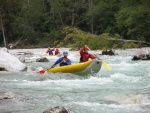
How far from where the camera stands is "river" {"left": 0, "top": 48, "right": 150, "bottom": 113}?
620cm

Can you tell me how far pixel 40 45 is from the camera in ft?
131

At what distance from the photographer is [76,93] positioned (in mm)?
Answer: 7750

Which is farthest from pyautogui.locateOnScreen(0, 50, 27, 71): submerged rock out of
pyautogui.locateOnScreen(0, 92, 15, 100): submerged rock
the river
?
pyautogui.locateOnScreen(0, 92, 15, 100): submerged rock

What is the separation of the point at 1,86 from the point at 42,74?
8.25 feet

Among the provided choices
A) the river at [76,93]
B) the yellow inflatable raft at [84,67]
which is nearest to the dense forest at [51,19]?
the yellow inflatable raft at [84,67]

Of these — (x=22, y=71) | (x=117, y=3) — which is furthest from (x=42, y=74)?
(x=117, y=3)

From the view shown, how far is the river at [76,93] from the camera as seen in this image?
620 centimetres

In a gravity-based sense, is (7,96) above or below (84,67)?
above

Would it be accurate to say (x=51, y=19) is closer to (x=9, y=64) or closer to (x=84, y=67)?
(x=9, y=64)

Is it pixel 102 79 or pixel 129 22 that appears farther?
pixel 129 22

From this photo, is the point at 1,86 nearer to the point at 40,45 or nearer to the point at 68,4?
the point at 40,45

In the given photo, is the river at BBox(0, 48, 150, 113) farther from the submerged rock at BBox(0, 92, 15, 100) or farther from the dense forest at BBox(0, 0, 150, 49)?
the dense forest at BBox(0, 0, 150, 49)

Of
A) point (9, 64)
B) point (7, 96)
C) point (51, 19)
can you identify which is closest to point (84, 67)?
point (9, 64)

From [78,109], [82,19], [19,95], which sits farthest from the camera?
[82,19]
